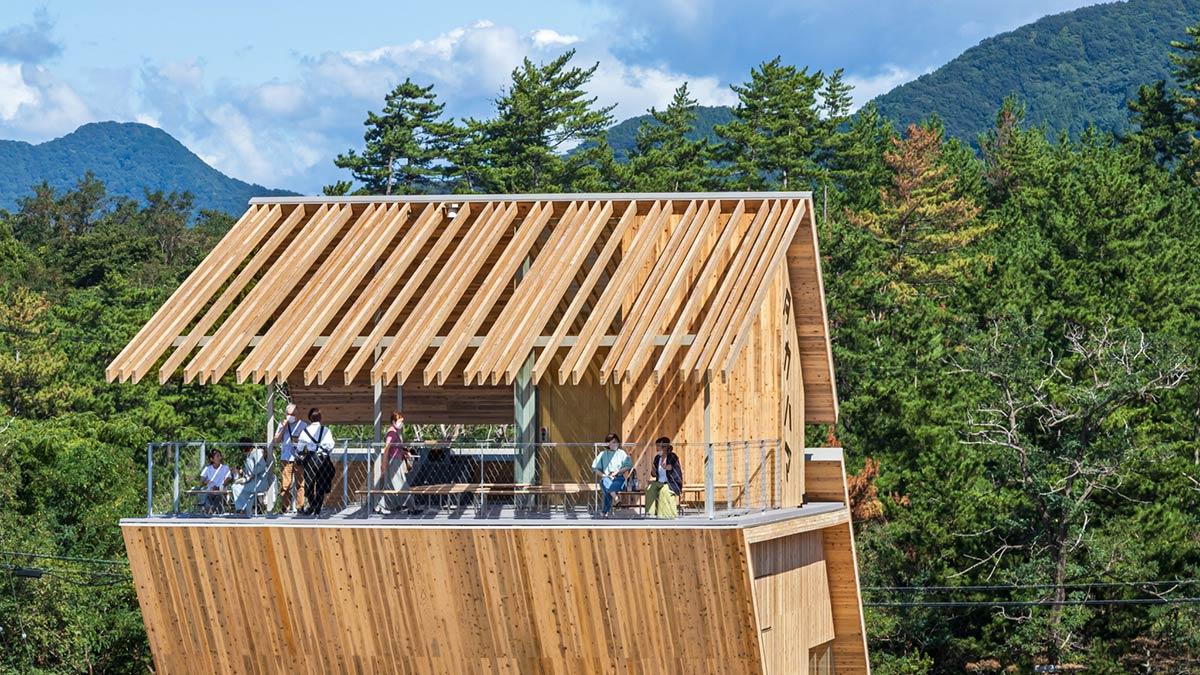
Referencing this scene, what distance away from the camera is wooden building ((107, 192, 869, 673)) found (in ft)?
71.9

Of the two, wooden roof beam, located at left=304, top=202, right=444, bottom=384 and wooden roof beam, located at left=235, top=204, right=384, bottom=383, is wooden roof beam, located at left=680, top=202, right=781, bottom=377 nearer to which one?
wooden roof beam, located at left=304, top=202, right=444, bottom=384

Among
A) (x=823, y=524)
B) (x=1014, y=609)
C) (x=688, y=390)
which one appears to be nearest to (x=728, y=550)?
(x=688, y=390)

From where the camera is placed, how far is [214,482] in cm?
2322

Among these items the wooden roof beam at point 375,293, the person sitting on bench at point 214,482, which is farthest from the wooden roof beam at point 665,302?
the person sitting on bench at point 214,482

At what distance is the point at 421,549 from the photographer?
22.1 m

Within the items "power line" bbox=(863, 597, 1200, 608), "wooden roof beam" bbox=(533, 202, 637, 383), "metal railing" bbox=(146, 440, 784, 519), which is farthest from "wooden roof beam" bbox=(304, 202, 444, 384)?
"power line" bbox=(863, 597, 1200, 608)

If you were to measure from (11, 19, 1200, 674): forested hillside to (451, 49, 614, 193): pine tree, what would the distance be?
14 centimetres

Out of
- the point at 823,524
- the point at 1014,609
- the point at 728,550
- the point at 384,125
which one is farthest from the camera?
the point at 384,125

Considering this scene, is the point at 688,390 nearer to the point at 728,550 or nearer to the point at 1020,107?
the point at 728,550

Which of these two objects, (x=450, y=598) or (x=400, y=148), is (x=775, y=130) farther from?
(x=450, y=598)

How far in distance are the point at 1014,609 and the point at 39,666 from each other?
22.9 meters

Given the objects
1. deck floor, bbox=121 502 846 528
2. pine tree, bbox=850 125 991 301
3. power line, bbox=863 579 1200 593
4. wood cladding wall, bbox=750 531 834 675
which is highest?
pine tree, bbox=850 125 991 301

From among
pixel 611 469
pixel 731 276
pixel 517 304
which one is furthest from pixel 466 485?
pixel 731 276

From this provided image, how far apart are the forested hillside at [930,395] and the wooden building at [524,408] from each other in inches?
638
